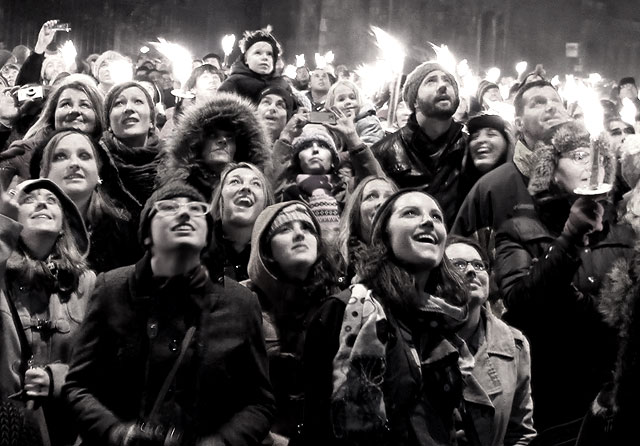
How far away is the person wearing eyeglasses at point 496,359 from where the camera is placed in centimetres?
414

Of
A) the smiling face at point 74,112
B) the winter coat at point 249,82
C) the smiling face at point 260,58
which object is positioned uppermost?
the smiling face at point 260,58

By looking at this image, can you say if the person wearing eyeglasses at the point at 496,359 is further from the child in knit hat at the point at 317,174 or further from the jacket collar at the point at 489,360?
the child in knit hat at the point at 317,174

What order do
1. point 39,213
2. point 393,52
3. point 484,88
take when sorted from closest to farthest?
point 39,213 → point 393,52 → point 484,88

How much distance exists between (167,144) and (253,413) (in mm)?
2259

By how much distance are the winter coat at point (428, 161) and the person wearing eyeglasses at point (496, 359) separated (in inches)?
57.7

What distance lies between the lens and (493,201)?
5223 millimetres

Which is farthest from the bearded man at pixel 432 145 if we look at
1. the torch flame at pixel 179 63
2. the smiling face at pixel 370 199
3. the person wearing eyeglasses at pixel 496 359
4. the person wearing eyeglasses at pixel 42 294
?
the torch flame at pixel 179 63

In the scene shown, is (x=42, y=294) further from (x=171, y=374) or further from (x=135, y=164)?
(x=135, y=164)

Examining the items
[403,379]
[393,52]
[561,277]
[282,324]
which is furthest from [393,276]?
[393,52]

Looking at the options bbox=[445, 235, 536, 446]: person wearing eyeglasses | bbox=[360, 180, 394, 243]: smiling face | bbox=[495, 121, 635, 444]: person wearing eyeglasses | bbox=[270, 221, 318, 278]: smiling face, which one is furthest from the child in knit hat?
bbox=[445, 235, 536, 446]: person wearing eyeglasses

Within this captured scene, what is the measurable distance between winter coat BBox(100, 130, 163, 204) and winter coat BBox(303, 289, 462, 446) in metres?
1.87

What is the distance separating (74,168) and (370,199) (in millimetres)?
1464

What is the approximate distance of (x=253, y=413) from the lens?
3646mm

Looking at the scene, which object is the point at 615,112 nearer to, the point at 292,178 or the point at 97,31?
the point at 292,178
